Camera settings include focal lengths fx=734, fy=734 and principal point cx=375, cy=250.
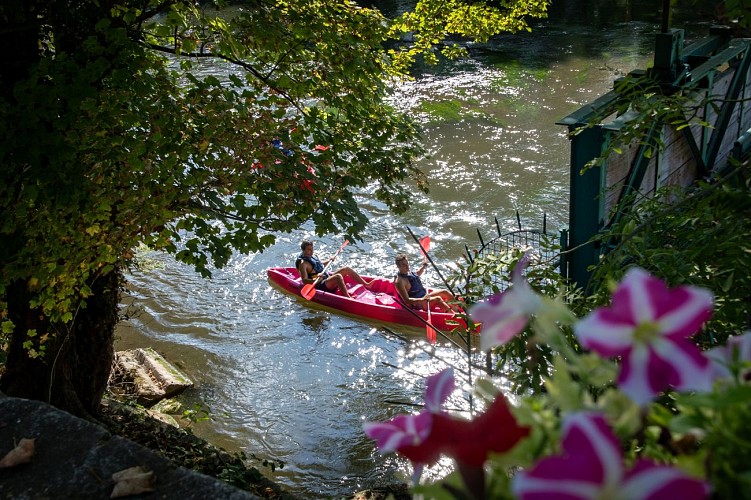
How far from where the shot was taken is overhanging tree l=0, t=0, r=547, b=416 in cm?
429

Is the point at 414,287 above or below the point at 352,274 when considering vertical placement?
above

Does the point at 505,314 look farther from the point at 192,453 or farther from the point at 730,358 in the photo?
the point at 192,453

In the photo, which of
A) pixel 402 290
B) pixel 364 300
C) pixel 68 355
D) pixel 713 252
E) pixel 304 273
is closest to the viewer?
pixel 713 252

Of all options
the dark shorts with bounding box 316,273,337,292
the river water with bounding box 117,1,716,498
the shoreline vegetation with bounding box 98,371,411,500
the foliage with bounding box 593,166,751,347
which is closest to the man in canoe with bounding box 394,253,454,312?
the river water with bounding box 117,1,716,498

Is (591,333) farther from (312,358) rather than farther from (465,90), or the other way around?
(465,90)

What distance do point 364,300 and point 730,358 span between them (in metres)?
10.3

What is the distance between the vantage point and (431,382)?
2.90 feet

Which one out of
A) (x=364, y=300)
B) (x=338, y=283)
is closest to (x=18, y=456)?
(x=364, y=300)

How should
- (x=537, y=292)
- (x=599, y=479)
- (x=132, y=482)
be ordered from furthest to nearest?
(x=537, y=292) < (x=132, y=482) < (x=599, y=479)

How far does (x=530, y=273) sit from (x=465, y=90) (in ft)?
53.0

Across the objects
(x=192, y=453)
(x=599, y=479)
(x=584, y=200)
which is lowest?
(x=192, y=453)

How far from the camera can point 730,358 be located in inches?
29.6

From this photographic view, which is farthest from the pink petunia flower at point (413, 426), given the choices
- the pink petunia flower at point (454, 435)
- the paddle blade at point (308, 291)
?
the paddle blade at point (308, 291)

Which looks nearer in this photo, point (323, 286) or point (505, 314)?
point (505, 314)
